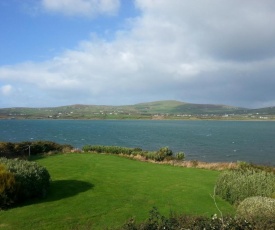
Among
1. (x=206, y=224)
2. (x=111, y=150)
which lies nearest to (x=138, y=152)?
(x=111, y=150)

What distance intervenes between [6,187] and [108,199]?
3904mm

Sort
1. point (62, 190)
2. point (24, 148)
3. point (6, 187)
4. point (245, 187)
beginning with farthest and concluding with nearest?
point (24, 148) < point (62, 190) < point (245, 187) < point (6, 187)

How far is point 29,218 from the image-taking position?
10.0 meters

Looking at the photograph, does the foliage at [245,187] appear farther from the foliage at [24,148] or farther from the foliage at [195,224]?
the foliage at [24,148]

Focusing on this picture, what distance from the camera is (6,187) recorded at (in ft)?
36.8

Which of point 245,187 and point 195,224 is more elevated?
point 195,224

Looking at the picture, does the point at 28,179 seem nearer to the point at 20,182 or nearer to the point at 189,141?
the point at 20,182

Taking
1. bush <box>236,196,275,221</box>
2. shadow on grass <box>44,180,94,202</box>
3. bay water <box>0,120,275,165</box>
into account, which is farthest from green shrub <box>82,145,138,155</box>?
bush <box>236,196,275,221</box>

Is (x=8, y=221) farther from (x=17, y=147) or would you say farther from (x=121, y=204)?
(x=17, y=147)

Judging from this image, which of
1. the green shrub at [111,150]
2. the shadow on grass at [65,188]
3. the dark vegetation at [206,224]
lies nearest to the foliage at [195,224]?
the dark vegetation at [206,224]

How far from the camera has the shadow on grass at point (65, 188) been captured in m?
12.7

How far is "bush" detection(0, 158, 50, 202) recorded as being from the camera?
11.8 m

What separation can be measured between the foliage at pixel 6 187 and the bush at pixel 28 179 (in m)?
0.25

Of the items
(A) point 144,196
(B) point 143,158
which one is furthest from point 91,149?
(A) point 144,196
